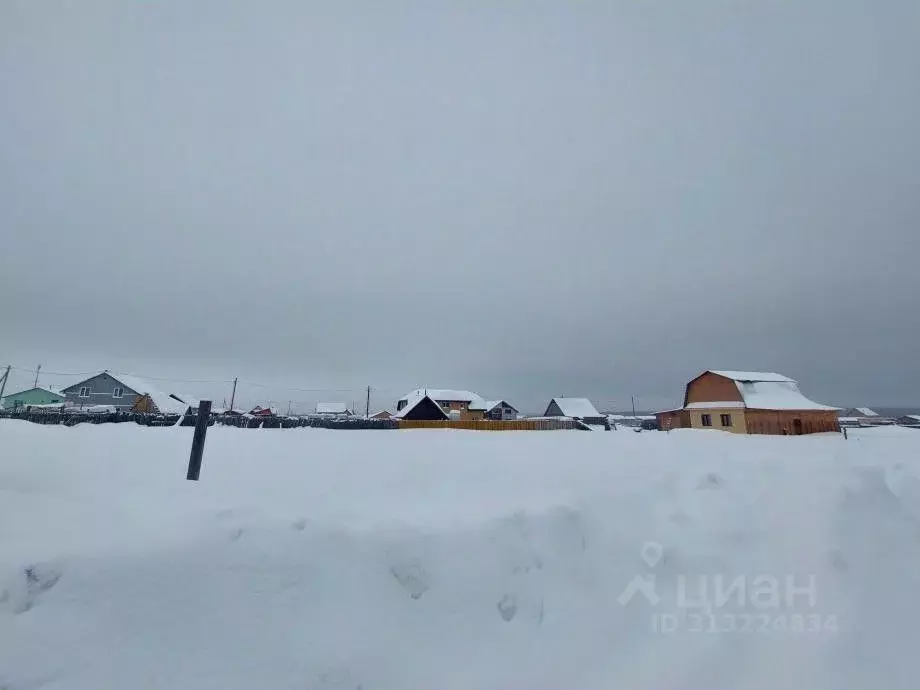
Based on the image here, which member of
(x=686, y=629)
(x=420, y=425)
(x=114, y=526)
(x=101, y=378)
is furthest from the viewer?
(x=101, y=378)

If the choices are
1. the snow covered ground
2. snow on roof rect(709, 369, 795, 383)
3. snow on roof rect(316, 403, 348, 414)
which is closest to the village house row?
snow on roof rect(709, 369, 795, 383)

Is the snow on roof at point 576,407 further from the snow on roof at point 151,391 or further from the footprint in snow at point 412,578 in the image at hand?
the footprint in snow at point 412,578

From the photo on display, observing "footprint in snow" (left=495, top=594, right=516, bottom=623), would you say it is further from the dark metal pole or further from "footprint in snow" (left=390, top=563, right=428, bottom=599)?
the dark metal pole

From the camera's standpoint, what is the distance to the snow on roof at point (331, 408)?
80.2 m

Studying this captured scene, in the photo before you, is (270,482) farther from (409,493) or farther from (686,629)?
(686,629)

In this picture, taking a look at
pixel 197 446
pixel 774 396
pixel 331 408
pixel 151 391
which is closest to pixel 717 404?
pixel 774 396

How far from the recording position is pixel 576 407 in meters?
59.2

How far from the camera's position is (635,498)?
17.4 ft

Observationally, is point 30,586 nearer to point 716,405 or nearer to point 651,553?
point 651,553

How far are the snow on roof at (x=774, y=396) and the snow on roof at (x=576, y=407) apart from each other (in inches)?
1113

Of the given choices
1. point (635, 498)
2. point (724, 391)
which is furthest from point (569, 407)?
point (635, 498)

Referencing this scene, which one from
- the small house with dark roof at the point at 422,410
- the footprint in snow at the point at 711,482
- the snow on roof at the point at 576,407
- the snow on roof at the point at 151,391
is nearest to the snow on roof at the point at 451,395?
the snow on roof at the point at 576,407

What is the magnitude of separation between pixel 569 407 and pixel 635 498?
2203 inches

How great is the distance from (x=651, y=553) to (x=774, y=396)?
1231 inches
